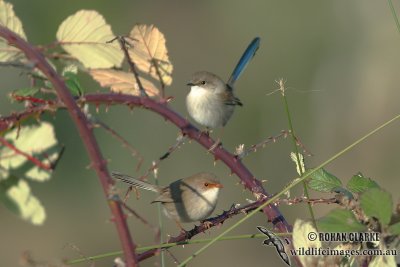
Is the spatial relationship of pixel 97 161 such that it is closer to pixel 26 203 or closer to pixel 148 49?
pixel 26 203

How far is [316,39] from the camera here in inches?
586

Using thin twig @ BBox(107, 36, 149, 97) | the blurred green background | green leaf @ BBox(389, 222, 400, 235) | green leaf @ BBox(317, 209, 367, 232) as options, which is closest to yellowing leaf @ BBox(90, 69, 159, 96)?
thin twig @ BBox(107, 36, 149, 97)

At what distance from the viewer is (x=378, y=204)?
5.37 ft

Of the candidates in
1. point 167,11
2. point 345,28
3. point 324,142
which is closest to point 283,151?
point 324,142

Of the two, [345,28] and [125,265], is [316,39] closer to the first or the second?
[345,28]

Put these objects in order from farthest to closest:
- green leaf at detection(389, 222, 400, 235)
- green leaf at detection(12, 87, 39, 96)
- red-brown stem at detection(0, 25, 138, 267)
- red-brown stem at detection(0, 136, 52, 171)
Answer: green leaf at detection(12, 87, 39, 96), green leaf at detection(389, 222, 400, 235), red-brown stem at detection(0, 136, 52, 171), red-brown stem at detection(0, 25, 138, 267)

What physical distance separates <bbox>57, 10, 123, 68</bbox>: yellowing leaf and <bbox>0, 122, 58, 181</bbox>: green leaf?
0.39m

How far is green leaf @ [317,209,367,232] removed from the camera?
5.16 feet

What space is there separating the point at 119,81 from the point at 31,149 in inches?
21.9

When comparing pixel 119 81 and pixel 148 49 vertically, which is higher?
pixel 148 49

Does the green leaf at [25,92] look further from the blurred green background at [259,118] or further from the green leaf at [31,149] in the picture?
the blurred green background at [259,118]

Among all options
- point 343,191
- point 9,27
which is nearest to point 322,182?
point 343,191
